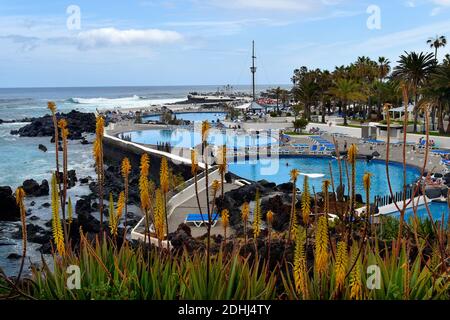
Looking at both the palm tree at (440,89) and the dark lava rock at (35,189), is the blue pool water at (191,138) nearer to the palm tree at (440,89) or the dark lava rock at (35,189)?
the palm tree at (440,89)

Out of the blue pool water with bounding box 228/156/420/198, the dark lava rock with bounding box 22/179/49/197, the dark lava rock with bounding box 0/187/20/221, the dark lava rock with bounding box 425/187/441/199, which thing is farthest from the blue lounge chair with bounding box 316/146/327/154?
the dark lava rock with bounding box 0/187/20/221

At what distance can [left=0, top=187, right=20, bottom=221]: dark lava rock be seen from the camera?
22.1 metres

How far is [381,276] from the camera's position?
346 centimetres

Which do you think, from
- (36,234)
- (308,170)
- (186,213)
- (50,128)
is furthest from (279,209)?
(50,128)

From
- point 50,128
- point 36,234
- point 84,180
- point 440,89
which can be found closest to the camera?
point 36,234

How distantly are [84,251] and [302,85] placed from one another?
49313 mm

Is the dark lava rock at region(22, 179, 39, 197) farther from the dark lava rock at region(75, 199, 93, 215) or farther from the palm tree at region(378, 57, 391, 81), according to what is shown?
the palm tree at region(378, 57, 391, 81)

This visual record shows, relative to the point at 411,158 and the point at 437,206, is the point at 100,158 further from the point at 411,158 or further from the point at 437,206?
the point at 411,158

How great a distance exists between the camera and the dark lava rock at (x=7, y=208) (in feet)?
72.5

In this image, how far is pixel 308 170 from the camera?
28.2 m

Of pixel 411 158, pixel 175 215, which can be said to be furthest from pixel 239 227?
pixel 411 158

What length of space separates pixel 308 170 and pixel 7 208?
15.3 metres

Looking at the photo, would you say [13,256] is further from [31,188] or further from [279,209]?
[31,188]

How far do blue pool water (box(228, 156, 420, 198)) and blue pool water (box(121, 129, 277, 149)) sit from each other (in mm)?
4867
